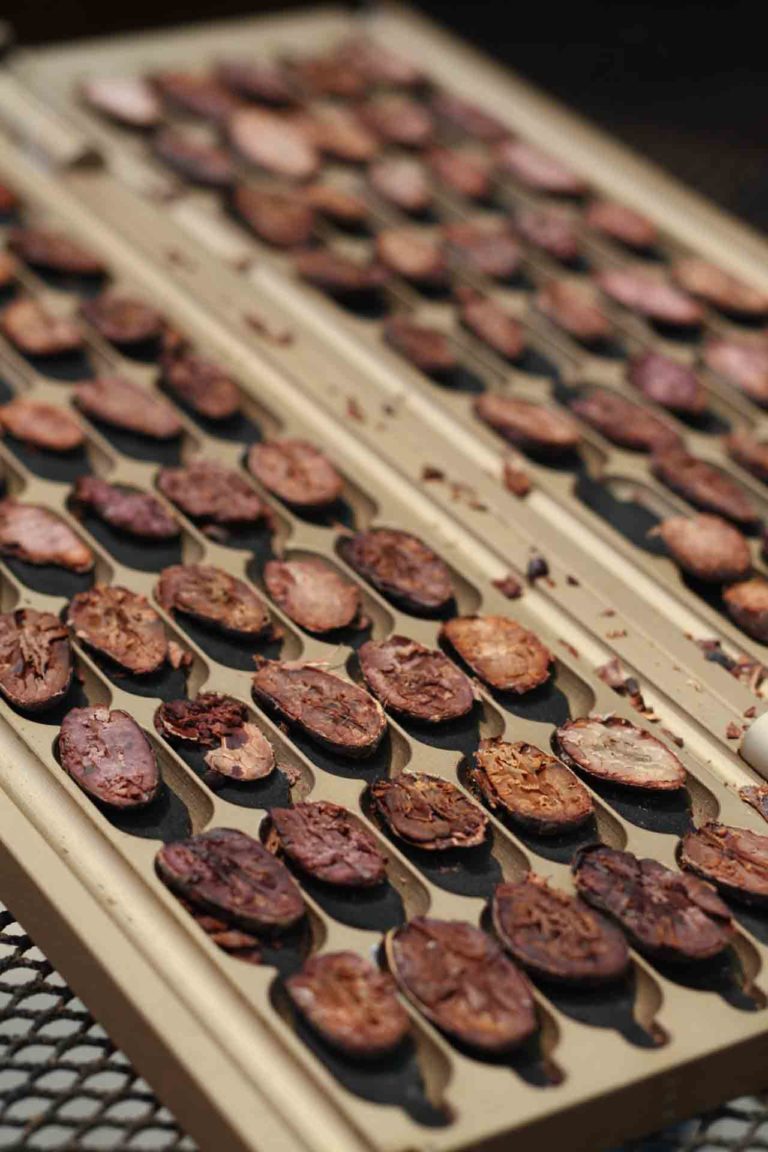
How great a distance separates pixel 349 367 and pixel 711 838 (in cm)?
62

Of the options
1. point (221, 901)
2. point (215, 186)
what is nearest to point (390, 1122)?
point (221, 901)

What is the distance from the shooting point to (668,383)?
60.9 inches

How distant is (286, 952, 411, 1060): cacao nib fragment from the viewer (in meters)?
0.89

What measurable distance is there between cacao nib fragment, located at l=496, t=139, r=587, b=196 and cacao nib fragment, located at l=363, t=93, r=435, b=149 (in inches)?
3.7

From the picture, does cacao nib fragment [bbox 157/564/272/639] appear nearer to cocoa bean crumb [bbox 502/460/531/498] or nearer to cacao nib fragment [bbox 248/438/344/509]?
cacao nib fragment [bbox 248/438/344/509]

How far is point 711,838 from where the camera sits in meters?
1.08

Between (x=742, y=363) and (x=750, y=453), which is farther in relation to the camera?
(x=742, y=363)

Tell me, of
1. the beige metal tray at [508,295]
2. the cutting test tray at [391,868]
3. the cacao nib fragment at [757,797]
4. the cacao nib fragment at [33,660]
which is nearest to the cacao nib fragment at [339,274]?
the beige metal tray at [508,295]

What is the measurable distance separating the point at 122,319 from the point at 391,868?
68 cm

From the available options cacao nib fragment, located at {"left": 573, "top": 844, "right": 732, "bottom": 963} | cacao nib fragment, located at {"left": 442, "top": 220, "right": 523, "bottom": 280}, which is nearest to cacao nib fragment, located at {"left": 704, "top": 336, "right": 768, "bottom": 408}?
cacao nib fragment, located at {"left": 442, "top": 220, "right": 523, "bottom": 280}

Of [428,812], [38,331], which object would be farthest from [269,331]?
[428,812]

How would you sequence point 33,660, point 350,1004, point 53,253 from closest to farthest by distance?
1. point 350,1004
2. point 33,660
3. point 53,253

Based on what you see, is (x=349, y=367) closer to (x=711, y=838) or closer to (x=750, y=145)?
(x=711, y=838)

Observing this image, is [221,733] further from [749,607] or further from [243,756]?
[749,607]
